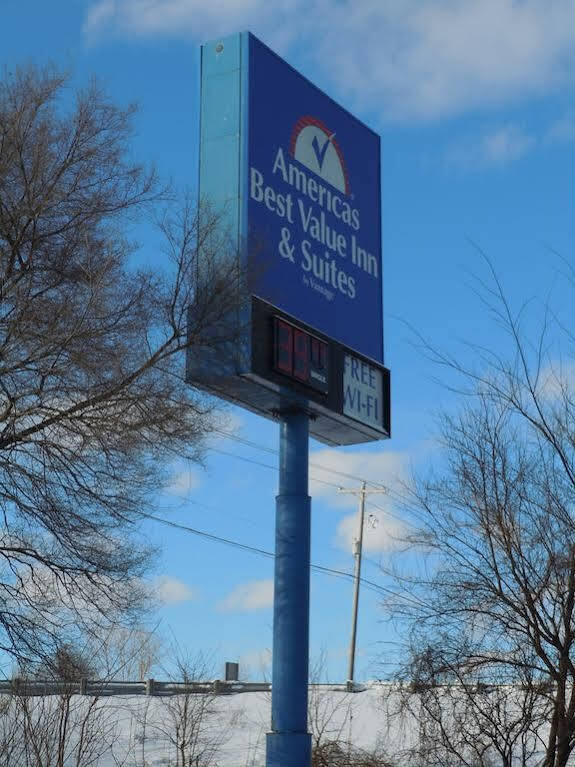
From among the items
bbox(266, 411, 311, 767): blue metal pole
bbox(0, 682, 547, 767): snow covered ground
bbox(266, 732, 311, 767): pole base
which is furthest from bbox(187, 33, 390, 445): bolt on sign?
bbox(0, 682, 547, 767): snow covered ground

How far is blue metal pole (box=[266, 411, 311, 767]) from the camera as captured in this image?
1460 centimetres

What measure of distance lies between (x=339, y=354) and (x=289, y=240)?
5.76ft

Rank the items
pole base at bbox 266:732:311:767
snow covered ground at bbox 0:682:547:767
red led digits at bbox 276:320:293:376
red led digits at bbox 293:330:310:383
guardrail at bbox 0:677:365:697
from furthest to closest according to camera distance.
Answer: snow covered ground at bbox 0:682:547:767 → guardrail at bbox 0:677:365:697 → red led digits at bbox 293:330:310:383 → red led digits at bbox 276:320:293:376 → pole base at bbox 266:732:311:767

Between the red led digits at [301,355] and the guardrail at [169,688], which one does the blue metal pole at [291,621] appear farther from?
the guardrail at [169,688]

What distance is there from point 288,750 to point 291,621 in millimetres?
1587

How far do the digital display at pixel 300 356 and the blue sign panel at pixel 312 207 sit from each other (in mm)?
465

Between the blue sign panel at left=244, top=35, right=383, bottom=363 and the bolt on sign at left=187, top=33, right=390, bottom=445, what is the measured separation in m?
0.02

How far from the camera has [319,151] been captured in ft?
57.7

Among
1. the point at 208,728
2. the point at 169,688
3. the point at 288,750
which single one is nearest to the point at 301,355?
the point at 288,750

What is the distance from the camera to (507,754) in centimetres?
1212

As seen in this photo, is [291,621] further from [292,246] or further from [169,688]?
[169,688]

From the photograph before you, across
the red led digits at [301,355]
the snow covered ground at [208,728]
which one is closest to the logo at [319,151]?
the red led digits at [301,355]

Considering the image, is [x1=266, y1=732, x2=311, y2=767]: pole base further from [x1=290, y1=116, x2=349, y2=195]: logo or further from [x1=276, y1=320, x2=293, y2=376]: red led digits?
[x1=290, y1=116, x2=349, y2=195]: logo

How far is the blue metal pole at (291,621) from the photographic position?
14.6 metres
